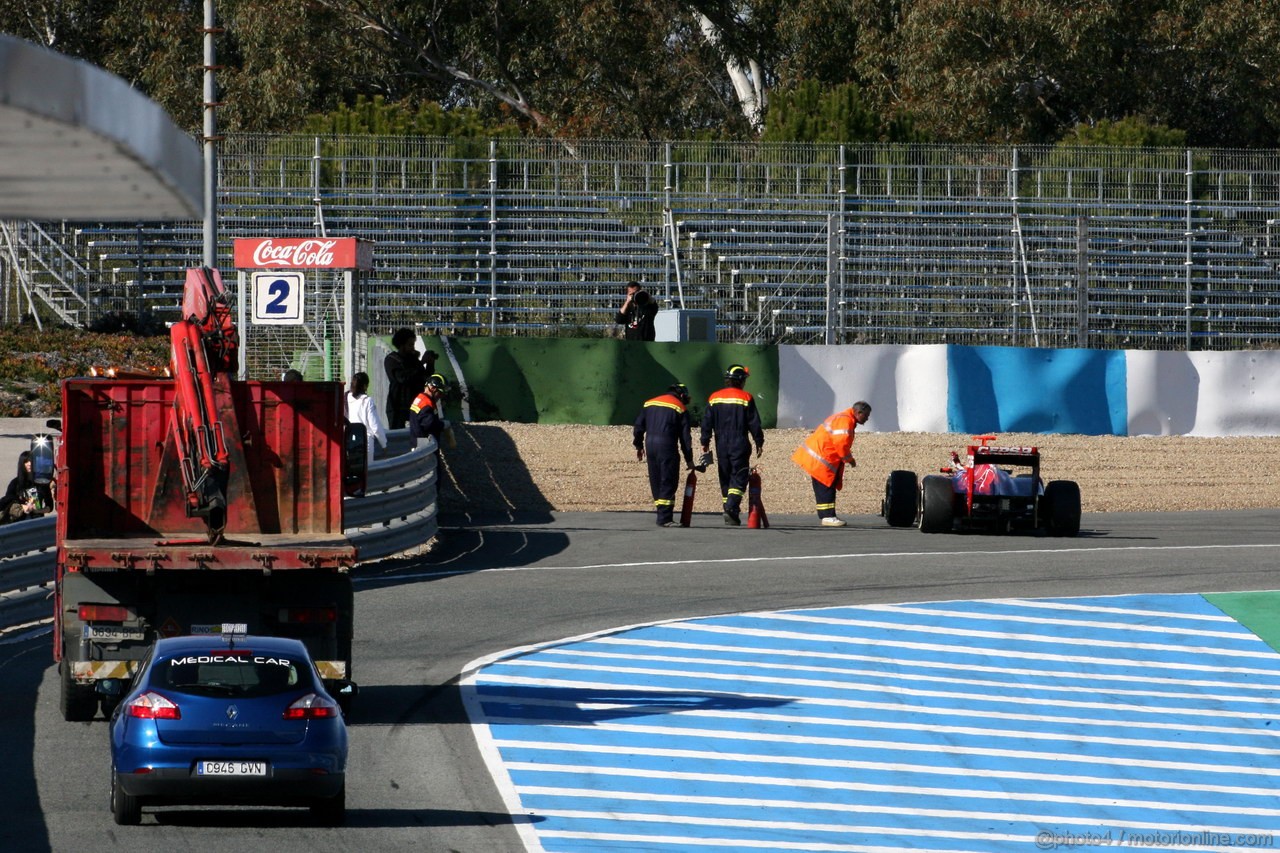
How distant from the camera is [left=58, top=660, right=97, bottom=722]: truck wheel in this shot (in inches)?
506

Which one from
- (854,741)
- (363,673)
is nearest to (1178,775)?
(854,741)

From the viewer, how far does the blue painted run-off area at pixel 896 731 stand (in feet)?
37.1

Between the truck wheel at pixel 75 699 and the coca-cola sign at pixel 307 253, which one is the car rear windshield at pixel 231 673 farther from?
the coca-cola sign at pixel 307 253

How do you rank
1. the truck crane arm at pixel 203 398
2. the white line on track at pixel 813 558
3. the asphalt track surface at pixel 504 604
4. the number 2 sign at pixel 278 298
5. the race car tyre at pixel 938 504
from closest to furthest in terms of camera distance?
the asphalt track surface at pixel 504 604 < the truck crane arm at pixel 203 398 < the white line on track at pixel 813 558 < the race car tyre at pixel 938 504 < the number 2 sign at pixel 278 298

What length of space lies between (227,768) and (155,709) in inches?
19.6

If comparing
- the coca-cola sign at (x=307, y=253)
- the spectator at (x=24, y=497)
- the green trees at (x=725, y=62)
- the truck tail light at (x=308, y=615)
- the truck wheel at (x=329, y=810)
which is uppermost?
the green trees at (x=725, y=62)

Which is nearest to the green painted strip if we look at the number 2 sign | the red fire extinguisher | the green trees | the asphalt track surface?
the asphalt track surface

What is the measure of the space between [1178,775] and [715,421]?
1163 cm

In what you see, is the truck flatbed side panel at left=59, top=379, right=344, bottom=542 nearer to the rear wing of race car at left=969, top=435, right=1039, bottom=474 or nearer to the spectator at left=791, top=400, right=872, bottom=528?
the spectator at left=791, top=400, right=872, bottom=528

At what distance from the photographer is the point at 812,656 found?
16141 millimetres

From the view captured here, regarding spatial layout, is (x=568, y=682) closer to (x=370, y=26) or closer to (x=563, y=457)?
(x=563, y=457)

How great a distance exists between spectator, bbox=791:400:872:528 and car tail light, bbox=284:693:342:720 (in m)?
13.8

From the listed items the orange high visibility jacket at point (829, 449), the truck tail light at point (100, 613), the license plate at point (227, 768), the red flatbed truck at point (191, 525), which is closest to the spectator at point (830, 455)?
the orange high visibility jacket at point (829, 449)

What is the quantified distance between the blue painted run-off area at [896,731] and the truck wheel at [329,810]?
0.99 metres
